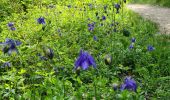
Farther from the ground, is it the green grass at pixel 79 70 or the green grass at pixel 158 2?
the green grass at pixel 79 70

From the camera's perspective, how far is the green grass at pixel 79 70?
3465 millimetres

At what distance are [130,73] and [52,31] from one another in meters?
1.86

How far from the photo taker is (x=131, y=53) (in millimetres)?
5242

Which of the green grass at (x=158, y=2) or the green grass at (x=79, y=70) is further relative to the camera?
the green grass at (x=158, y=2)

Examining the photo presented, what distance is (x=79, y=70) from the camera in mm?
2576

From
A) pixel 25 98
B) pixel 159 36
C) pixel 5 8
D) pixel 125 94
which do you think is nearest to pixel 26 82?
pixel 25 98

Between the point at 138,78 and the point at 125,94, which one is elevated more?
the point at 125,94

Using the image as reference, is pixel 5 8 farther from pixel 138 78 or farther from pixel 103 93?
pixel 103 93

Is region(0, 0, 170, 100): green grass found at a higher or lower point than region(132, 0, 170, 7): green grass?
higher

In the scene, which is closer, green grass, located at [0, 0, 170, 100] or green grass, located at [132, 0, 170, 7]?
green grass, located at [0, 0, 170, 100]

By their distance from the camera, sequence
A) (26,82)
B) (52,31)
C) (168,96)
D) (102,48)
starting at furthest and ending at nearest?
(52,31) < (102,48) < (26,82) < (168,96)

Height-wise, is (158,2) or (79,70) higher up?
(79,70)

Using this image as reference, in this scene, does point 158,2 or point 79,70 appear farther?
point 158,2

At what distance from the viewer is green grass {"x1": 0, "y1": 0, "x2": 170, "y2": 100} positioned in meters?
3.46
